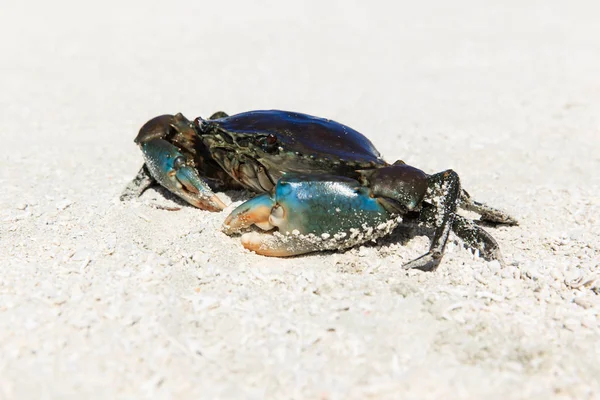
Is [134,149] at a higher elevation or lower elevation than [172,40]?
lower

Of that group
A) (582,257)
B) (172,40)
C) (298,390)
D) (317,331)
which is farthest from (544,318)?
(172,40)

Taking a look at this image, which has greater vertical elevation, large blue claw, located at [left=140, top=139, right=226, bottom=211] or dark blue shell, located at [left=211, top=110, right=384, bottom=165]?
dark blue shell, located at [left=211, top=110, right=384, bottom=165]

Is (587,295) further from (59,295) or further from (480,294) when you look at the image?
(59,295)

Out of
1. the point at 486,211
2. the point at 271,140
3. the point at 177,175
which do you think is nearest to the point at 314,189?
the point at 271,140

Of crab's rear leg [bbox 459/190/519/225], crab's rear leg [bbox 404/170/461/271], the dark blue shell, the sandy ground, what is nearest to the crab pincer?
the sandy ground

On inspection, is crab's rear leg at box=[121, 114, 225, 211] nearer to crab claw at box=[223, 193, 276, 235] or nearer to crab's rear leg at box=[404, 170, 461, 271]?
crab claw at box=[223, 193, 276, 235]

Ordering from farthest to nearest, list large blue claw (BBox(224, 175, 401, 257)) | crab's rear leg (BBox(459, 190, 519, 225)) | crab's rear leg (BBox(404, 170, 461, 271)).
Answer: crab's rear leg (BBox(459, 190, 519, 225)), crab's rear leg (BBox(404, 170, 461, 271)), large blue claw (BBox(224, 175, 401, 257))

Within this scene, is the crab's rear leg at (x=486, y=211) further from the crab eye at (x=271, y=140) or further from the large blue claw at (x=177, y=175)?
the large blue claw at (x=177, y=175)
